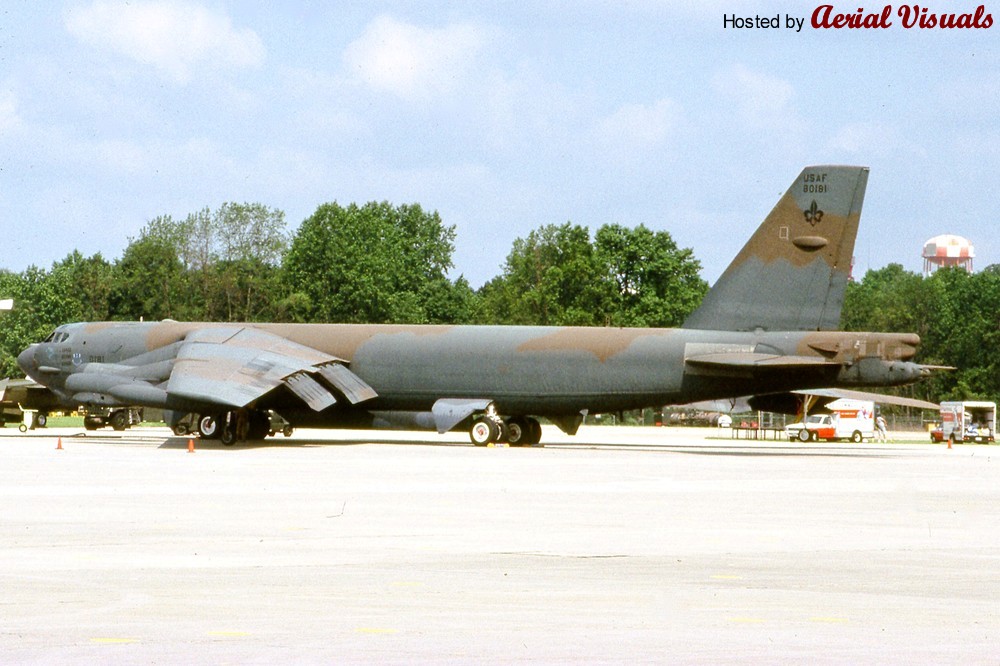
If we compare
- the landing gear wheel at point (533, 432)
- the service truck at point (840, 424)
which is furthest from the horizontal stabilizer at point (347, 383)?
the service truck at point (840, 424)

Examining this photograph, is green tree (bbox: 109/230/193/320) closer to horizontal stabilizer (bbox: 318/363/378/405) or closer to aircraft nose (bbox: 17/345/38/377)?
aircraft nose (bbox: 17/345/38/377)

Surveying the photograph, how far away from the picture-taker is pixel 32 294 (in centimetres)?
14875

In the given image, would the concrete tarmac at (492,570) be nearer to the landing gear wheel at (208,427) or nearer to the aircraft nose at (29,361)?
the landing gear wheel at (208,427)

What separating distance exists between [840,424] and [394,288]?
229ft

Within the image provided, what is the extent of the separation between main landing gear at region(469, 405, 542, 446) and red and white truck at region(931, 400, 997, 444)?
3351cm

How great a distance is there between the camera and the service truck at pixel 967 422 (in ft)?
249

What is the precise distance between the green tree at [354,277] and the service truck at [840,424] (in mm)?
54194

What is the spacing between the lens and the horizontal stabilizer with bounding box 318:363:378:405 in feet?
147

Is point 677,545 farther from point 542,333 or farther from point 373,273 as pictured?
point 373,273

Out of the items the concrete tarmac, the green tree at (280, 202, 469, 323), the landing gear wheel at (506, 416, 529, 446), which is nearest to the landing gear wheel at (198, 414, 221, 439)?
the landing gear wheel at (506, 416, 529, 446)

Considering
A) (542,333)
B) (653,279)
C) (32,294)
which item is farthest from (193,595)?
(32,294)

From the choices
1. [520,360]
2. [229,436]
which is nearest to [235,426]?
[229,436]

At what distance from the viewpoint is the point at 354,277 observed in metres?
124

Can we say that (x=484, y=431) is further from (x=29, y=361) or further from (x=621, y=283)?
(x=621, y=283)
